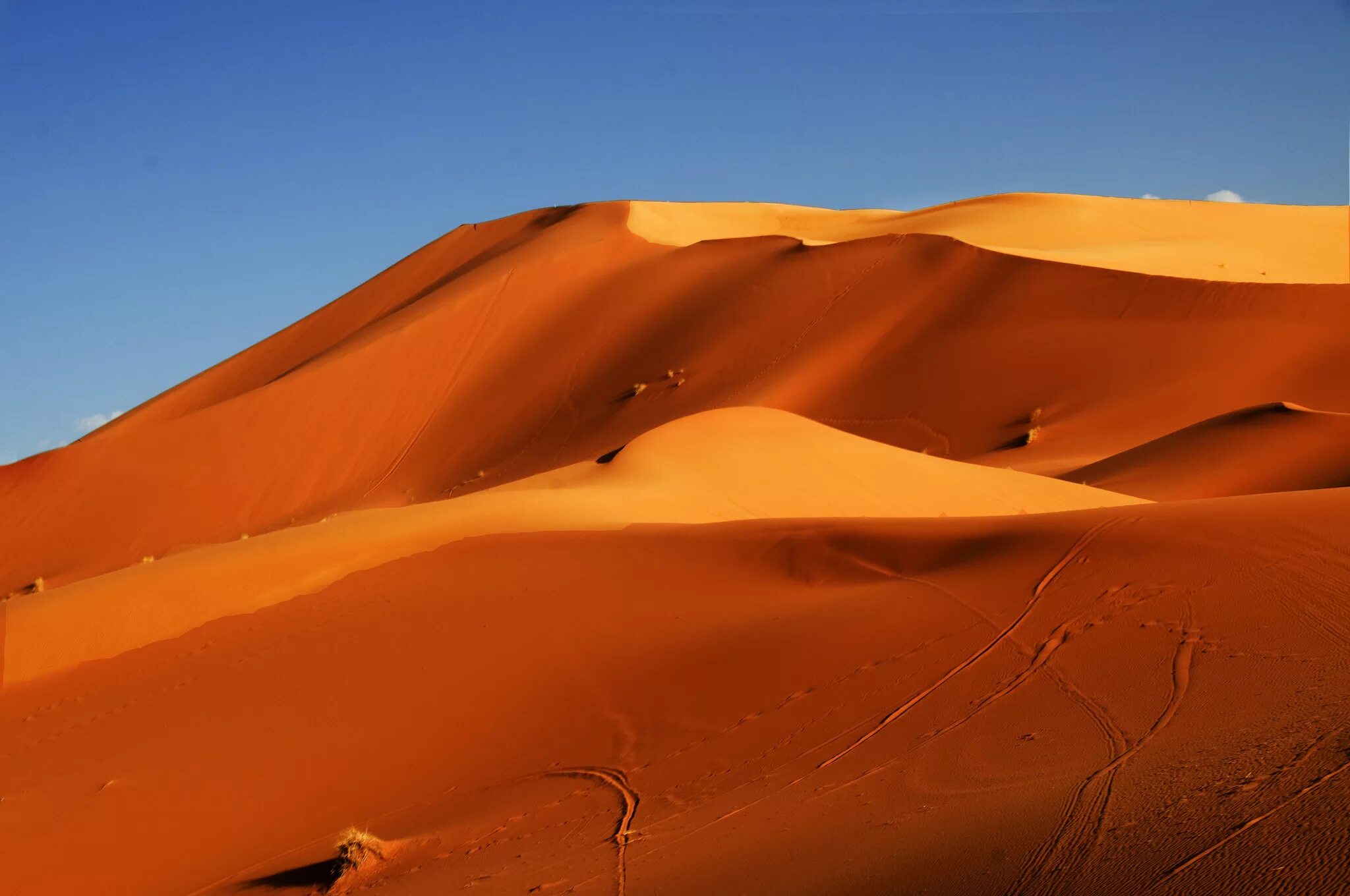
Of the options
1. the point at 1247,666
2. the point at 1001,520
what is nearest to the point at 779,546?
the point at 1001,520

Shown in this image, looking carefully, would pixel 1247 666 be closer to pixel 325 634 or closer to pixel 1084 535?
pixel 1084 535

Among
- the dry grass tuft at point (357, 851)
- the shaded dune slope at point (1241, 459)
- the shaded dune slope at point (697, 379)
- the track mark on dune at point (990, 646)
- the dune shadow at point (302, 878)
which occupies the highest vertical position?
the shaded dune slope at point (697, 379)

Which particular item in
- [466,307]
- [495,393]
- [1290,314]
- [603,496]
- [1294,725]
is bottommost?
[1294,725]

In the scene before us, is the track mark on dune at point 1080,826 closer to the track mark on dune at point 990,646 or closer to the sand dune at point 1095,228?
the track mark on dune at point 990,646

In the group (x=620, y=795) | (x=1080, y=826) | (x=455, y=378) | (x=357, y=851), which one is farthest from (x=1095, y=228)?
(x=1080, y=826)

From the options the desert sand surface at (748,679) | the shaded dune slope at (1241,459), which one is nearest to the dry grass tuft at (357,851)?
the desert sand surface at (748,679)

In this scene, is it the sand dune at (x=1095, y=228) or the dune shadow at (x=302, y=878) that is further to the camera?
the sand dune at (x=1095, y=228)

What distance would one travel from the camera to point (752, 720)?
25.2 feet

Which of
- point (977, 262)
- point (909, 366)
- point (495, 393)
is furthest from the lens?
point (495, 393)

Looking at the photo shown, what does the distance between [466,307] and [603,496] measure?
77.3ft

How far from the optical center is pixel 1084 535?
9.00 m

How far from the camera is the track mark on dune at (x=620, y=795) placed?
230 inches

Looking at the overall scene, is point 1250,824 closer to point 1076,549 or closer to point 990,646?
point 990,646

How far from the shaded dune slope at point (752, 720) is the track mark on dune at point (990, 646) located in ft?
0.10
